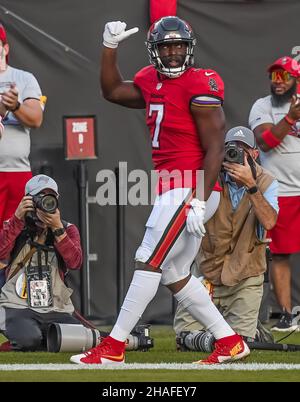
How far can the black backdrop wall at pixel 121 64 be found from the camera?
9.74 meters

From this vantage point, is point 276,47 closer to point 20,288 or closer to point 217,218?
point 217,218

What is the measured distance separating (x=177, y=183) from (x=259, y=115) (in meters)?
2.84

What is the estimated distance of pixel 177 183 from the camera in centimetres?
682

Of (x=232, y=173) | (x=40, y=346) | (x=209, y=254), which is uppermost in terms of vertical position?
(x=232, y=173)

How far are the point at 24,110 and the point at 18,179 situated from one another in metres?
0.53

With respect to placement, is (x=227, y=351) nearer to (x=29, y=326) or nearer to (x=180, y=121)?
(x=180, y=121)

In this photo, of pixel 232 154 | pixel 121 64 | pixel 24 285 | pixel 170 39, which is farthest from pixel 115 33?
pixel 121 64

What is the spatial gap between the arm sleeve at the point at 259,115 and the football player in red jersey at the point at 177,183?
102 inches

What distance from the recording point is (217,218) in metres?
7.94

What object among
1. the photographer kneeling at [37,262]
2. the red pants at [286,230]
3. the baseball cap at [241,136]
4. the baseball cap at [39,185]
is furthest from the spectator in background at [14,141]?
the red pants at [286,230]

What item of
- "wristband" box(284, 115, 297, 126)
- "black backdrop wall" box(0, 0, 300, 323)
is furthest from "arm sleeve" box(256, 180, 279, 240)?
"black backdrop wall" box(0, 0, 300, 323)

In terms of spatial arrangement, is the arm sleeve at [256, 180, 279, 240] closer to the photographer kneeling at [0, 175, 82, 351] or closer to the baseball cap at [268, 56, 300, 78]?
the photographer kneeling at [0, 175, 82, 351]

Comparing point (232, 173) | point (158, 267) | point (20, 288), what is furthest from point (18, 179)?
point (158, 267)

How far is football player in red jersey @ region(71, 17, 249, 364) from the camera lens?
265 inches
